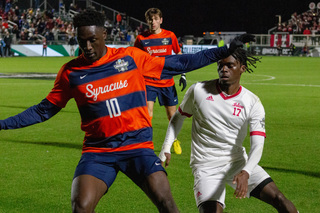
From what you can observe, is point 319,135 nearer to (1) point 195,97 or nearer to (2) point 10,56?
(1) point 195,97

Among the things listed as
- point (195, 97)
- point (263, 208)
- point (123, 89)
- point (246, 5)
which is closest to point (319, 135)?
point (263, 208)

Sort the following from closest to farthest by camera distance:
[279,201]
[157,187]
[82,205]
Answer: [82,205] < [157,187] < [279,201]

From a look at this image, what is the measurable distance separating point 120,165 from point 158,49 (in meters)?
6.95

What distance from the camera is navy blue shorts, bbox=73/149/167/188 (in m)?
4.27

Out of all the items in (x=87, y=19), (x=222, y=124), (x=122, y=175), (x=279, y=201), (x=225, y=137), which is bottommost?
(x=122, y=175)

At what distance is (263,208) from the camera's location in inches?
239

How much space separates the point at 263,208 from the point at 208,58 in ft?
7.91

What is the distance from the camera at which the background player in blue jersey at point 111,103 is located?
4297 millimetres

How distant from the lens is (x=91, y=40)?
436cm

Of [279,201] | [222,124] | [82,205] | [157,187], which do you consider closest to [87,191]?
[82,205]

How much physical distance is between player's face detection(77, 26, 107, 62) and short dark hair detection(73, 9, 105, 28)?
3 centimetres

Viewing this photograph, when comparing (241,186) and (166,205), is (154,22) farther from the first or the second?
(166,205)

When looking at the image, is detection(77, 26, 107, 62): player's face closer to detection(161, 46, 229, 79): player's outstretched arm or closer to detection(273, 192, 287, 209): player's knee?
detection(161, 46, 229, 79): player's outstretched arm

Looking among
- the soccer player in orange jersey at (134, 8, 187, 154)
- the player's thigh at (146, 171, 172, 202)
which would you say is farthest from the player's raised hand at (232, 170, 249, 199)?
the soccer player in orange jersey at (134, 8, 187, 154)
